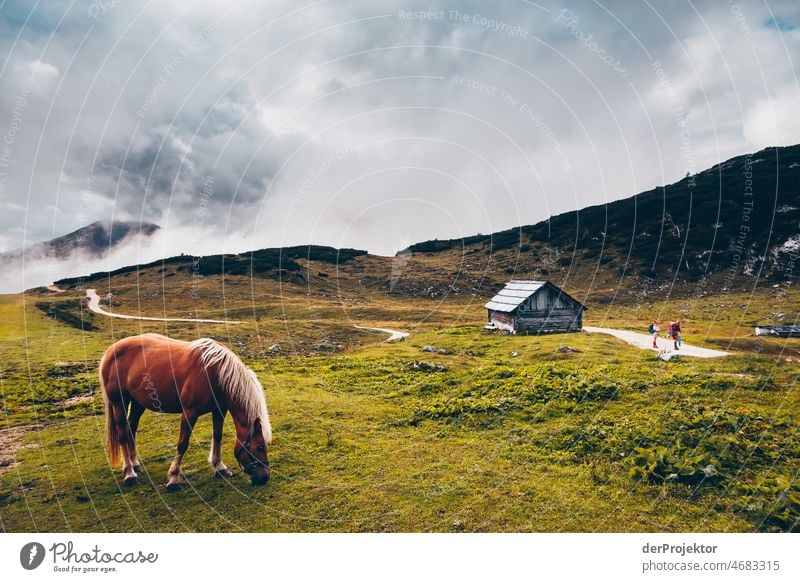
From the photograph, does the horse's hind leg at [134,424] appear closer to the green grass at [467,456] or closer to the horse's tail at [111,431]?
the horse's tail at [111,431]

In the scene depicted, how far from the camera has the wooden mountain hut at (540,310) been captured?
3659 cm

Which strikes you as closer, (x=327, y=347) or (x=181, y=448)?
(x=181, y=448)

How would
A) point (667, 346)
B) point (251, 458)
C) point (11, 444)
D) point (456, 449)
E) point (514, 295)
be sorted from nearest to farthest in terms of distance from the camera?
point (251, 458)
point (456, 449)
point (11, 444)
point (667, 346)
point (514, 295)

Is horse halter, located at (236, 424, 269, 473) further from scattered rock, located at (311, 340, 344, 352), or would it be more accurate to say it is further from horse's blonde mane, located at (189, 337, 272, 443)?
scattered rock, located at (311, 340, 344, 352)

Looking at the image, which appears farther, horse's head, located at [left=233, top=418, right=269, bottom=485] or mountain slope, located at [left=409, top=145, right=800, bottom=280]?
mountain slope, located at [left=409, top=145, right=800, bottom=280]

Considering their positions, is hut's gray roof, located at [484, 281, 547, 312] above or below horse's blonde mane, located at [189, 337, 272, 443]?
above

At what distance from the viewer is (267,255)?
106 m

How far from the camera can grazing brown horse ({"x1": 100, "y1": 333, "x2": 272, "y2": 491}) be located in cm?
921

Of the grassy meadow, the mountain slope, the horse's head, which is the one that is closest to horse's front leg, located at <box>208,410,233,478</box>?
the grassy meadow

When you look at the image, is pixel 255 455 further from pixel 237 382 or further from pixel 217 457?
pixel 237 382

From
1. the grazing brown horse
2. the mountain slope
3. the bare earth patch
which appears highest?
the mountain slope

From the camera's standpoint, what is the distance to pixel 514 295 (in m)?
39.1

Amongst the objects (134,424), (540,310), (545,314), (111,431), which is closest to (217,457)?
(134,424)

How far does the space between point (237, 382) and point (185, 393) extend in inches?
50.1
